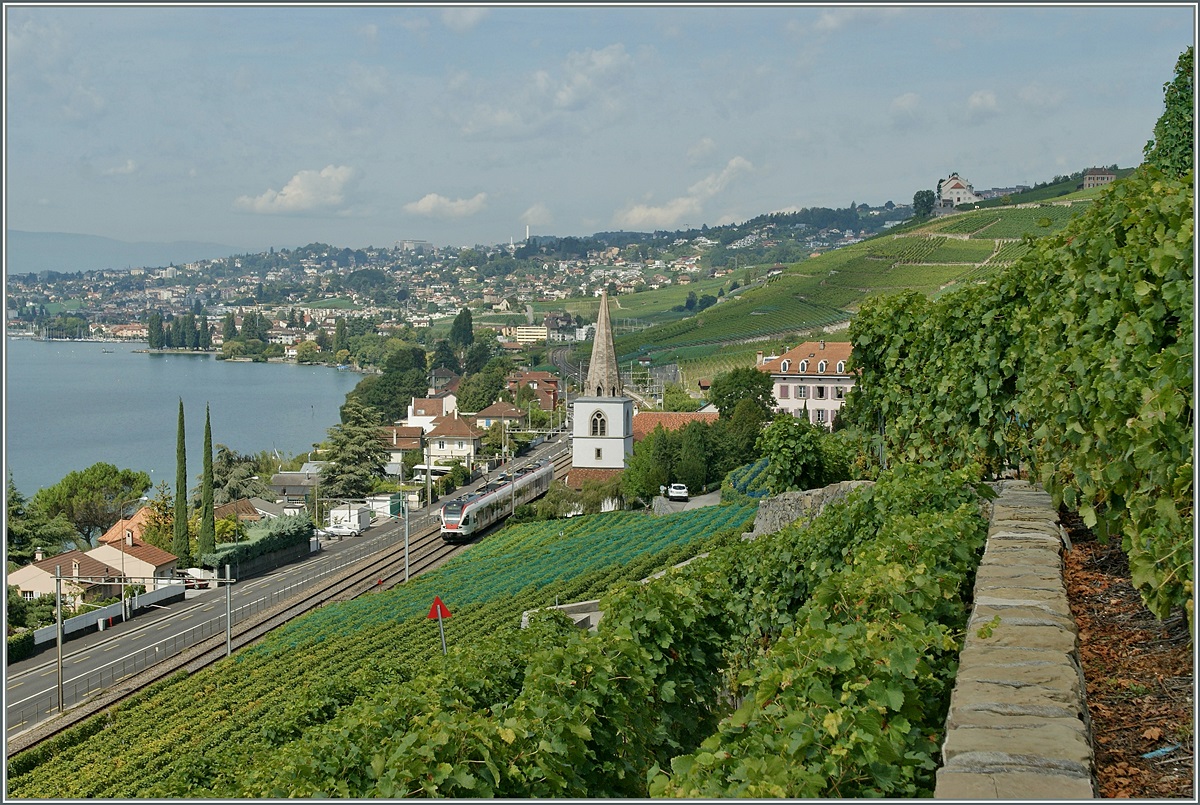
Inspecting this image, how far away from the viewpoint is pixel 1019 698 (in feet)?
12.0

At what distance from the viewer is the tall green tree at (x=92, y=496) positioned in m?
49.9

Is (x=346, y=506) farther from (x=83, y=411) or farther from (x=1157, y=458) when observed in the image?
(x=83, y=411)

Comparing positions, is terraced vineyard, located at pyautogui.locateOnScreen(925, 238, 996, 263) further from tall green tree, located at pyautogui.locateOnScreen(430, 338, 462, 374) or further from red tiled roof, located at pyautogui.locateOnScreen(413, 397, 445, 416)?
tall green tree, located at pyautogui.locateOnScreen(430, 338, 462, 374)

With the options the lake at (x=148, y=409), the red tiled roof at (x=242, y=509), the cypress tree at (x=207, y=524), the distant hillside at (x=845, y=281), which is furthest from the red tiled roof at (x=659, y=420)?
the distant hillside at (x=845, y=281)

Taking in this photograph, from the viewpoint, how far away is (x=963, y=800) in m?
2.99

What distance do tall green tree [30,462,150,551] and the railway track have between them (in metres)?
15.4

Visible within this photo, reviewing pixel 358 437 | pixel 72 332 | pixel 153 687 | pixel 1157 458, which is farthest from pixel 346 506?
pixel 72 332

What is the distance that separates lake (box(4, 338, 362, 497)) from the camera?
7256cm

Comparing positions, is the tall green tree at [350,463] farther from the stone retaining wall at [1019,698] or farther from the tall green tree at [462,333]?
the tall green tree at [462,333]

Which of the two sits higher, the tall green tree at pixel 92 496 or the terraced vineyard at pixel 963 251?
the terraced vineyard at pixel 963 251

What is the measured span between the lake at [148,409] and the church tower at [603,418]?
1921 cm

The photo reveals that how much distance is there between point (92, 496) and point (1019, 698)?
52714mm

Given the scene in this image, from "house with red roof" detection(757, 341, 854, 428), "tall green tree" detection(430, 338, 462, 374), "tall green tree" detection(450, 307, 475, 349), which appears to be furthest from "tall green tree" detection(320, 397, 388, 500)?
"tall green tree" detection(450, 307, 475, 349)

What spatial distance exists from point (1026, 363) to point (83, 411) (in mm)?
105019
